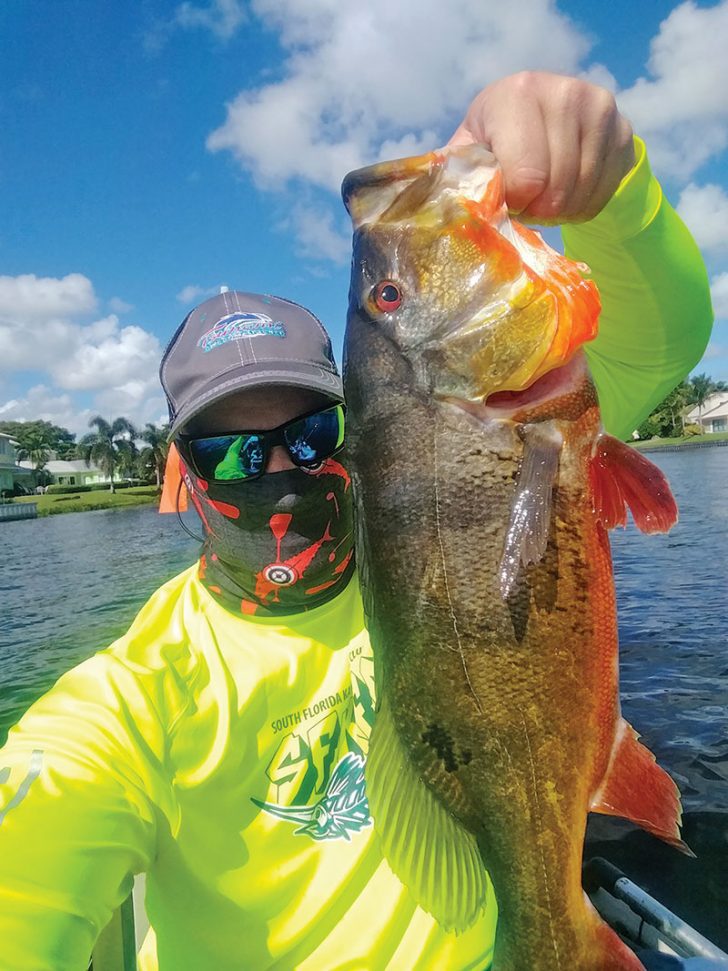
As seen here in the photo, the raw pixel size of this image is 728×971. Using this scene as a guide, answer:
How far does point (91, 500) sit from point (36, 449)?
30.2m

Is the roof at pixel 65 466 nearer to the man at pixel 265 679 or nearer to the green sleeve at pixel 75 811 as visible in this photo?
the man at pixel 265 679

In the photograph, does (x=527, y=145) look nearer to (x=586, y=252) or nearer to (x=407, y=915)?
(x=586, y=252)

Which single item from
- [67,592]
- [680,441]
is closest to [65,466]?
[680,441]

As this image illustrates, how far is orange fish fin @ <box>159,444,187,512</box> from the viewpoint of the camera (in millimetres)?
2904

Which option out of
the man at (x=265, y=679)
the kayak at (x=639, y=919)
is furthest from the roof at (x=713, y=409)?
the man at (x=265, y=679)

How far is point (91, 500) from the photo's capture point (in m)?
78.4

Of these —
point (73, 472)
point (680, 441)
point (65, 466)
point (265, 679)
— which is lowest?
point (265, 679)

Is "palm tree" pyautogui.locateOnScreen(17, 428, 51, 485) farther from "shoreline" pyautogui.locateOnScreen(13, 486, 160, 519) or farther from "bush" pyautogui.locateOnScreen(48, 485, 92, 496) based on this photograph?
"shoreline" pyautogui.locateOnScreen(13, 486, 160, 519)

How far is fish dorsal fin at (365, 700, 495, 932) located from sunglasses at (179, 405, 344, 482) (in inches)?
A: 39.5

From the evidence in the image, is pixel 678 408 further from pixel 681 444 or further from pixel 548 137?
pixel 548 137

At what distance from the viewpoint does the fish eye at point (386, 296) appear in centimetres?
182

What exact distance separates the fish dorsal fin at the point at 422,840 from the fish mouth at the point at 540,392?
85 cm

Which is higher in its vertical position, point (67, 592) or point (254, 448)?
point (254, 448)

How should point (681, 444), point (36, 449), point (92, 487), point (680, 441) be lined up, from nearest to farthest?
point (681, 444) → point (680, 441) → point (92, 487) → point (36, 449)
